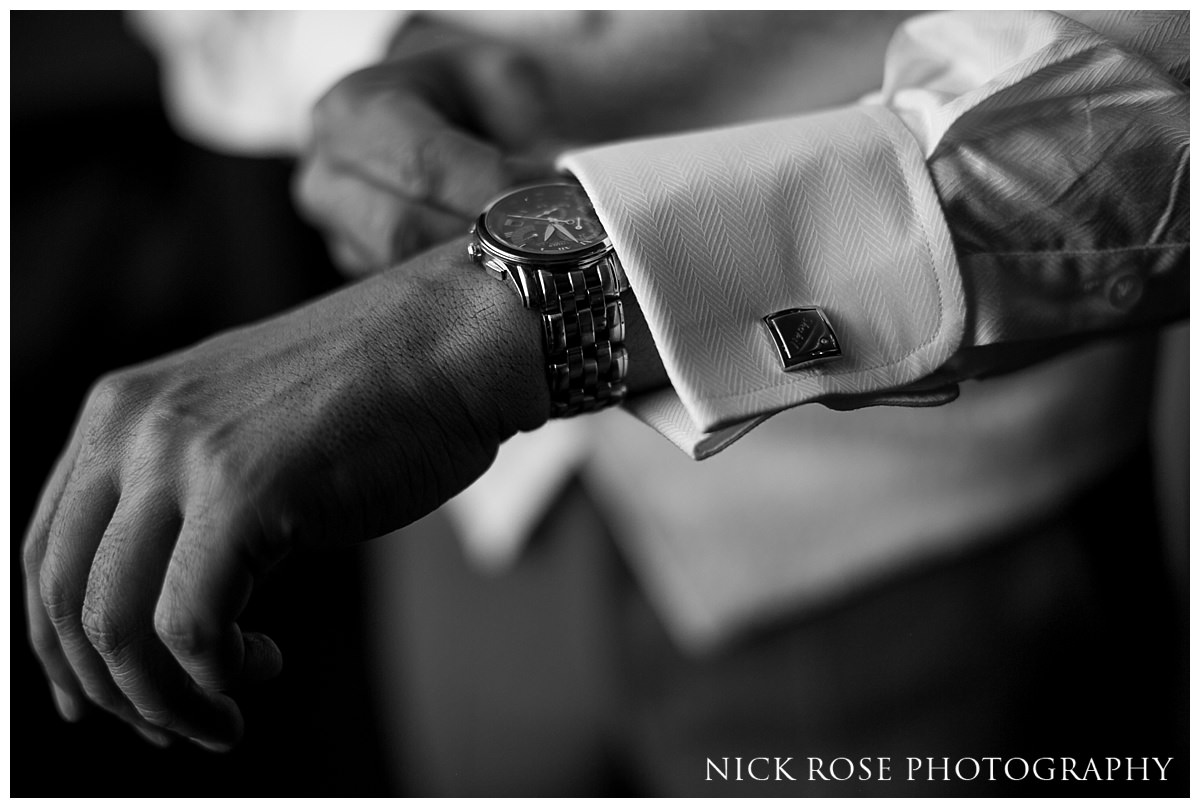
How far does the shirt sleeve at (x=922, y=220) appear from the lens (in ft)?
1.52

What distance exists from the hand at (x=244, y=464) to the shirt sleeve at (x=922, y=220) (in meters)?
0.09

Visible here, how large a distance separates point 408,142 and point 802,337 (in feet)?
1.32

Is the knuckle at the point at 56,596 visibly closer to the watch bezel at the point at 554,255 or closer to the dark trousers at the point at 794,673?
the watch bezel at the point at 554,255

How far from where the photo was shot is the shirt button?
0.54m

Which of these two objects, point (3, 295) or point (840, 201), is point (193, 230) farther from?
point (840, 201)

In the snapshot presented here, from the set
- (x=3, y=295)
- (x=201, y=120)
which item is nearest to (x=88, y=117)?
(x=201, y=120)

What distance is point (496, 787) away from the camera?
3.66 feet

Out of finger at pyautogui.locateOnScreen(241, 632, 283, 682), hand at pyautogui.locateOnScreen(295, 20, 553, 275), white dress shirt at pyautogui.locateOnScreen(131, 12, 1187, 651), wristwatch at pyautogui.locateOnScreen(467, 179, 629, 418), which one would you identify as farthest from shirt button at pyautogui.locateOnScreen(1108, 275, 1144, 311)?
finger at pyautogui.locateOnScreen(241, 632, 283, 682)

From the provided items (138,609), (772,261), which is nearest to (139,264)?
(138,609)

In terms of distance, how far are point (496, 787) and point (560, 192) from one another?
84 centimetres

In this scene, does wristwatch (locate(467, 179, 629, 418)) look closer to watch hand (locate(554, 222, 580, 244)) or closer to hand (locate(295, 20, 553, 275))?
watch hand (locate(554, 222, 580, 244))

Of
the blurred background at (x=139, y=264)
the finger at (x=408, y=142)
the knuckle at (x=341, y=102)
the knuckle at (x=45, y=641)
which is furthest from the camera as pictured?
the blurred background at (x=139, y=264)

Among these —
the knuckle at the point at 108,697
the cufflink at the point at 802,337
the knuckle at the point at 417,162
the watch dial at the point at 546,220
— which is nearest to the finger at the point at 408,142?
the knuckle at the point at 417,162

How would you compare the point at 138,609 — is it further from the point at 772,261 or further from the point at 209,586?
the point at 772,261
